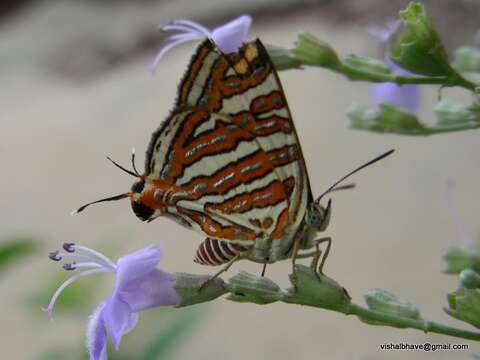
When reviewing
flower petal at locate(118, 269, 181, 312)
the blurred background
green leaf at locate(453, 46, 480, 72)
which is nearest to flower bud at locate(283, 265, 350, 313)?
flower petal at locate(118, 269, 181, 312)

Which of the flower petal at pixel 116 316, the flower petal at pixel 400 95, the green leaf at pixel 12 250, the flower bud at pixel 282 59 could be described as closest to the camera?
the flower petal at pixel 116 316

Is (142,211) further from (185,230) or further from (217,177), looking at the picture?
(185,230)

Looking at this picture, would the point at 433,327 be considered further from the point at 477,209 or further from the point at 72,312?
the point at 477,209

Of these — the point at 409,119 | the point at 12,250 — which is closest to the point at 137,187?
the point at 409,119

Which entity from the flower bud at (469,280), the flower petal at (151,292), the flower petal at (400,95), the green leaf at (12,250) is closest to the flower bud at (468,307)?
the flower bud at (469,280)

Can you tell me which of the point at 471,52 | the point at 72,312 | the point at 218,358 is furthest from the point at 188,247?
the point at 471,52

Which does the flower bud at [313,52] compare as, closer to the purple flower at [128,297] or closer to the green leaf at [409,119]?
the green leaf at [409,119]
